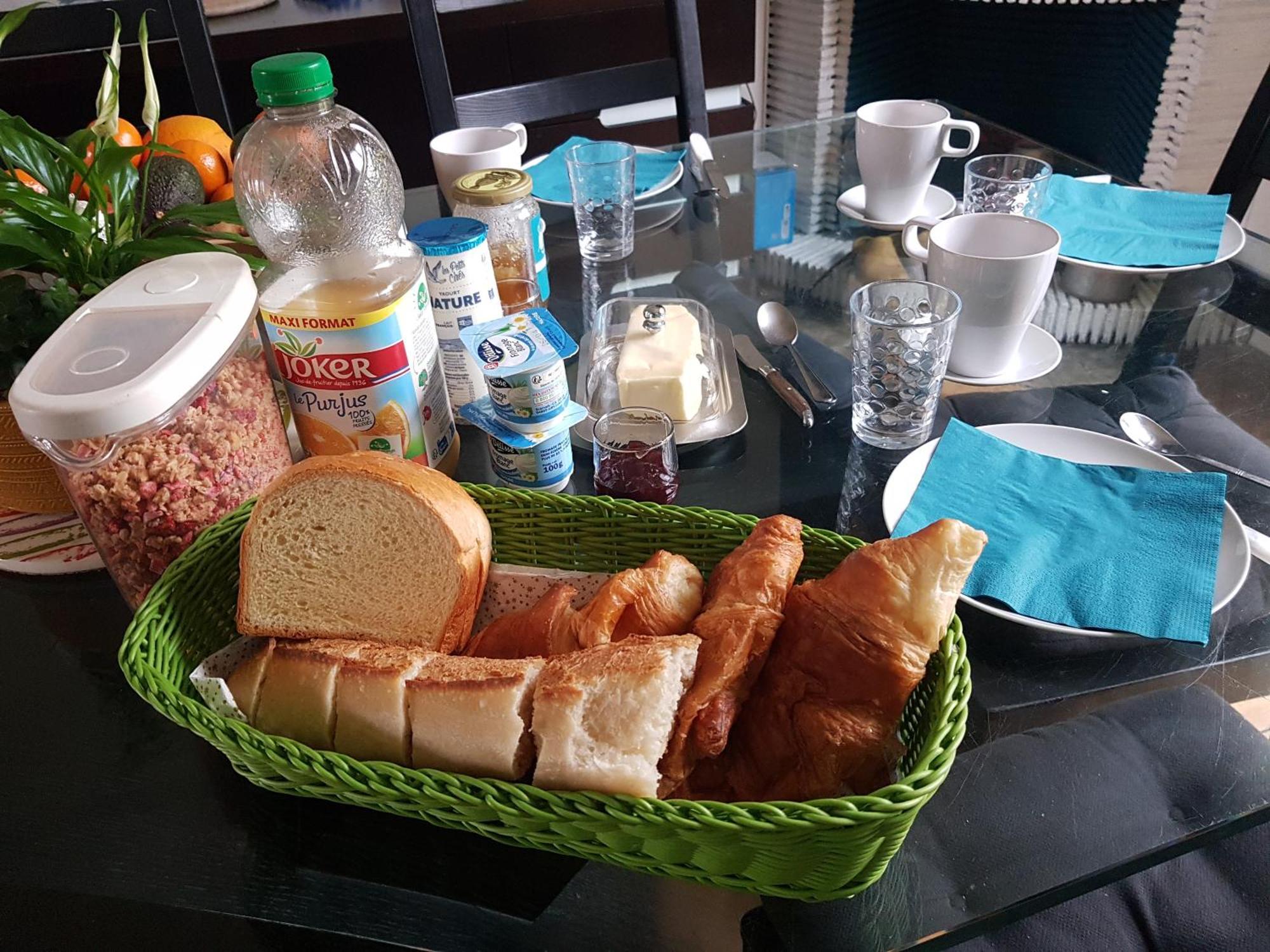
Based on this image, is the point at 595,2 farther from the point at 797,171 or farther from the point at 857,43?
the point at 797,171

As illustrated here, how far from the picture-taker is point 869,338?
828mm

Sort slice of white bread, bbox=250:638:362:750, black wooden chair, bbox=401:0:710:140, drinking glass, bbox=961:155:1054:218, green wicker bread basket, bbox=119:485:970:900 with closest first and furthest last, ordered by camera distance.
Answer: green wicker bread basket, bbox=119:485:970:900 < slice of white bread, bbox=250:638:362:750 < drinking glass, bbox=961:155:1054:218 < black wooden chair, bbox=401:0:710:140

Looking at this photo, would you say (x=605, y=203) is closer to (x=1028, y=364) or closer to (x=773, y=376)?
(x=773, y=376)

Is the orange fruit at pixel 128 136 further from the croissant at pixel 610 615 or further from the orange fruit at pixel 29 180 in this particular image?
the croissant at pixel 610 615

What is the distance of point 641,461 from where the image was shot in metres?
0.79

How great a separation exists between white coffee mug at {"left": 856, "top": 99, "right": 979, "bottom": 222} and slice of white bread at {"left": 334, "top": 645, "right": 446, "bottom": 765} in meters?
0.94

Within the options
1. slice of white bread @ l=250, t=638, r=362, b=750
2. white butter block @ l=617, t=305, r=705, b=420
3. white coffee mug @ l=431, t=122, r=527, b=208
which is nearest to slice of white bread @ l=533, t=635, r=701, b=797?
slice of white bread @ l=250, t=638, r=362, b=750

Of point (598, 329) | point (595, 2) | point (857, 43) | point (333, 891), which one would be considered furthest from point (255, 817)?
point (857, 43)

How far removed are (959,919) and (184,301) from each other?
2.09 feet

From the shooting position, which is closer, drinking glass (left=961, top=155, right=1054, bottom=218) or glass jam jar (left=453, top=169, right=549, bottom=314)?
glass jam jar (left=453, top=169, right=549, bottom=314)

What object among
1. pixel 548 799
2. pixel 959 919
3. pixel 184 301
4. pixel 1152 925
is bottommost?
pixel 1152 925

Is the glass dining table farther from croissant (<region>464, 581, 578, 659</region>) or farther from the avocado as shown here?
the avocado

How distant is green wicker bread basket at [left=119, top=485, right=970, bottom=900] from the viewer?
1.50 ft

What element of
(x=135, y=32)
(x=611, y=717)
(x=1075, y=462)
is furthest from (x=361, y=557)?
(x=135, y=32)
